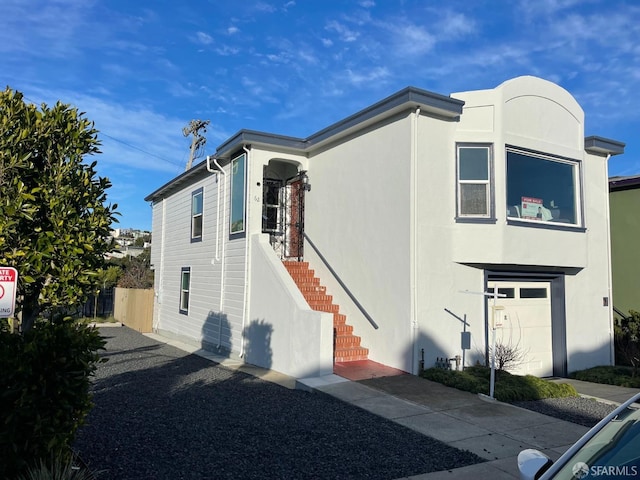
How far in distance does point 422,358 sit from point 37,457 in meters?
6.74

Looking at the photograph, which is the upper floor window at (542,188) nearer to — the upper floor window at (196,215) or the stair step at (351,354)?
the stair step at (351,354)

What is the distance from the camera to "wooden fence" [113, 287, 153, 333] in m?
20.0

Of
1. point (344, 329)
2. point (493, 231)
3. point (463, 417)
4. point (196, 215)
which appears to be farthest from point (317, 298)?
point (196, 215)

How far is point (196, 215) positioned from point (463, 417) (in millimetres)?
11361

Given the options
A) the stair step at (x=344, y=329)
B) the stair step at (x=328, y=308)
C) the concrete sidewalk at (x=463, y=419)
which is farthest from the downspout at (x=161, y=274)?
the concrete sidewalk at (x=463, y=419)

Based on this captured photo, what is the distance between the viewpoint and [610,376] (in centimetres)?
1091

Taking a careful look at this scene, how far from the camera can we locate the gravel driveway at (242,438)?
4.87 m

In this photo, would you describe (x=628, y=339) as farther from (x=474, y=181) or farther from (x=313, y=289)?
(x=313, y=289)

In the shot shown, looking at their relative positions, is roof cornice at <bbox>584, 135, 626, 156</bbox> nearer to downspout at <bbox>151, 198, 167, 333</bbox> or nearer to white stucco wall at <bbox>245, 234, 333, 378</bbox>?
white stucco wall at <bbox>245, 234, 333, 378</bbox>

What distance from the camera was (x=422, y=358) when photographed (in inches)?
363

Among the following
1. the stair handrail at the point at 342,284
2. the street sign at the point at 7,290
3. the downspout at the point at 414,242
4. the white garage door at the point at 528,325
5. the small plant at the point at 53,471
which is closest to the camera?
the small plant at the point at 53,471

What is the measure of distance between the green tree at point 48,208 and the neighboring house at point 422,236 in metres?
4.92

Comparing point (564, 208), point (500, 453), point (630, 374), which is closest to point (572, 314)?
point (630, 374)

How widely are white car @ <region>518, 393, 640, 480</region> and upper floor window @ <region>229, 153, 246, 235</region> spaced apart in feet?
33.7
